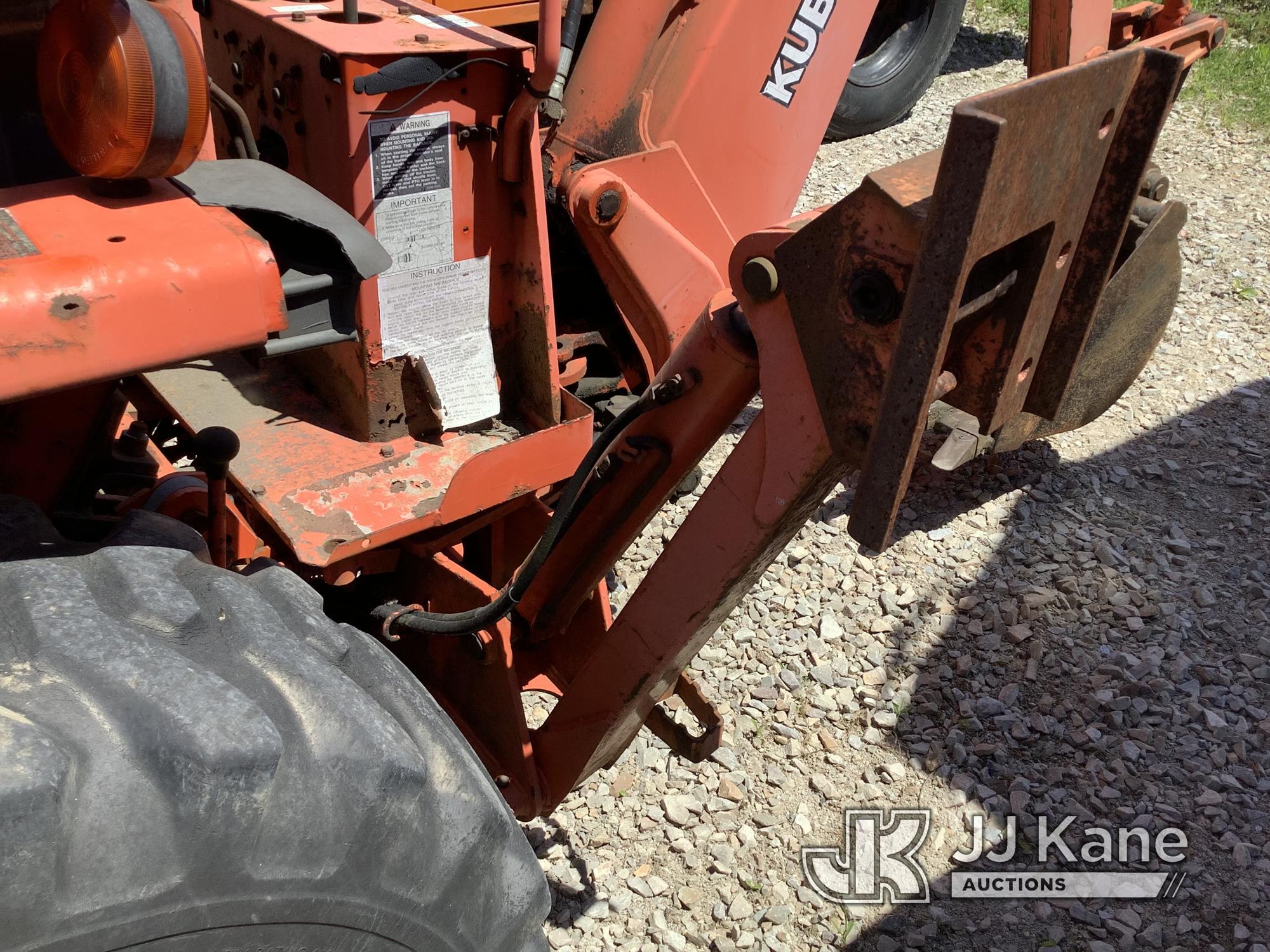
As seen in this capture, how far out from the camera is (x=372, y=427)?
7.47 feet

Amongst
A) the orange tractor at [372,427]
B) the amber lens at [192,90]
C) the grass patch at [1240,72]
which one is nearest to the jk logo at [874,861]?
the orange tractor at [372,427]

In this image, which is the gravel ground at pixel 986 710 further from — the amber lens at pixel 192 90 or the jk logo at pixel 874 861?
the amber lens at pixel 192 90

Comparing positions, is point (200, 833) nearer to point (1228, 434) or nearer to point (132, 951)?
point (132, 951)

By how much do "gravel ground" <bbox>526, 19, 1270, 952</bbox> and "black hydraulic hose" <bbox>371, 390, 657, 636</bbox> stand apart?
2.42ft

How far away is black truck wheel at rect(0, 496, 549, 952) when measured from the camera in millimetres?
993

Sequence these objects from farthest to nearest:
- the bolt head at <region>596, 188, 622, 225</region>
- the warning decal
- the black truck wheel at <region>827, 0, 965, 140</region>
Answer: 1. the black truck wheel at <region>827, 0, 965, 140</region>
2. the bolt head at <region>596, 188, 622, 225</region>
3. the warning decal

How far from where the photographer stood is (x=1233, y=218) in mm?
5762

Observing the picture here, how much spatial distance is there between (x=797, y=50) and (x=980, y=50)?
5751 millimetres

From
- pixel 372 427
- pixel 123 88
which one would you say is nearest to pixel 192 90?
pixel 123 88

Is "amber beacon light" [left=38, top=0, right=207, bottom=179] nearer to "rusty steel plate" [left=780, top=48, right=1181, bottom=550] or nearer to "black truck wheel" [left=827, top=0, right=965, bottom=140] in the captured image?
"rusty steel plate" [left=780, top=48, right=1181, bottom=550]

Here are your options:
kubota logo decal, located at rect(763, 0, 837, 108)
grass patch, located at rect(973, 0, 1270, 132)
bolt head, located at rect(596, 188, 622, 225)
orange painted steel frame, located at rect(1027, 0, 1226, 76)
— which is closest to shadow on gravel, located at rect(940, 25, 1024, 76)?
grass patch, located at rect(973, 0, 1270, 132)

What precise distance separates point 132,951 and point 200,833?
120mm

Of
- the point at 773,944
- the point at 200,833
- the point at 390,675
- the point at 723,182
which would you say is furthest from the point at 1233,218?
the point at 200,833

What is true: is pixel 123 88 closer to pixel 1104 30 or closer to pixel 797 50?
pixel 797 50
